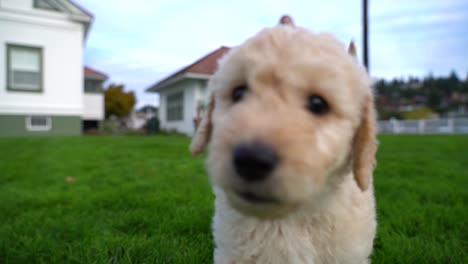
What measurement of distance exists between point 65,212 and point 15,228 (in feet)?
2.44

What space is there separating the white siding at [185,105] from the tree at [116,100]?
14695 millimetres

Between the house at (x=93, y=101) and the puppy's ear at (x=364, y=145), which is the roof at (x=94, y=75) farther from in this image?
the puppy's ear at (x=364, y=145)

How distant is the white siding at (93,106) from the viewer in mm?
24906

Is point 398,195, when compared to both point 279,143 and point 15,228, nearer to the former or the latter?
point 279,143

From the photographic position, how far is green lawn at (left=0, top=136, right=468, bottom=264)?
3.15m

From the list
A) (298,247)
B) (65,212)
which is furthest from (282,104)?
(65,212)

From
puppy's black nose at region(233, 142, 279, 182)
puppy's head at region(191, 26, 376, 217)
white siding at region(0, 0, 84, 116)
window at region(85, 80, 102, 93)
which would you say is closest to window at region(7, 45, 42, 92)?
white siding at region(0, 0, 84, 116)

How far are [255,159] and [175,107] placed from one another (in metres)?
22.1

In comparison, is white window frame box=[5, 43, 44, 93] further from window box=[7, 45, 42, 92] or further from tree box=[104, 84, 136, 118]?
tree box=[104, 84, 136, 118]

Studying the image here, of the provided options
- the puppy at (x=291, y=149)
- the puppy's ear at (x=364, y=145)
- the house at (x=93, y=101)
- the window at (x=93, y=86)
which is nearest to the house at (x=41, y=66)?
the house at (x=93, y=101)

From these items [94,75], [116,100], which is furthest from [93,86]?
[116,100]

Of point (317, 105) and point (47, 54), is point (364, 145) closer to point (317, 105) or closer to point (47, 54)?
point (317, 105)

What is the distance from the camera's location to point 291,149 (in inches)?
59.9

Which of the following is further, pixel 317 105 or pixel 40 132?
pixel 40 132
